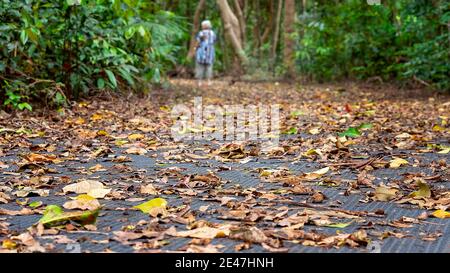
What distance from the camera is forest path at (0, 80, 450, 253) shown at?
6.47 feet

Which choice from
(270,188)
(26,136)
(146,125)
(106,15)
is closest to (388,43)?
(106,15)

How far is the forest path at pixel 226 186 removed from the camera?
197 cm

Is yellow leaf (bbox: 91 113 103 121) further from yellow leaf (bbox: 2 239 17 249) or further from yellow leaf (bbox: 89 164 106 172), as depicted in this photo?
yellow leaf (bbox: 2 239 17 249)

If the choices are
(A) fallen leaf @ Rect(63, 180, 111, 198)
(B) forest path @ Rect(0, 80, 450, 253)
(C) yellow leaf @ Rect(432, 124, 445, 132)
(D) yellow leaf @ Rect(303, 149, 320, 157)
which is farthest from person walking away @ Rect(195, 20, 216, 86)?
(A) fallen leaf @ Rect(63, 180, 111, 198)

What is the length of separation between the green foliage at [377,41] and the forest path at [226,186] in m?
3.03

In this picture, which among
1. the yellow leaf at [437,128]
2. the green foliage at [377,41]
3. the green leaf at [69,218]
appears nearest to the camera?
the green leaf at [69,218]

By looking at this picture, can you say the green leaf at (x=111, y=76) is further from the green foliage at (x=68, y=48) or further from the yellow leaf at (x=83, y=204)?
the yellow leaf at (x=83, y=204)

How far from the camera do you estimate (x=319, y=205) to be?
8.20ft

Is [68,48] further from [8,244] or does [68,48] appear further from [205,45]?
[205,45]

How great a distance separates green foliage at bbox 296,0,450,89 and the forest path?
3031 mm

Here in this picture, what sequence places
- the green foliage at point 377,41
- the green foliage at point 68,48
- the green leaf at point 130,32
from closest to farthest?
the green foliage at point 68,48 < the green leaf at point 130,32 < the green foliage at point 377,41

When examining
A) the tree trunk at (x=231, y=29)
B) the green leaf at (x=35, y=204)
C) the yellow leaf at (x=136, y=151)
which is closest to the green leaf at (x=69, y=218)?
the green leaf at (x=35, y=204)

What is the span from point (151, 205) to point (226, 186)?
59 cm
